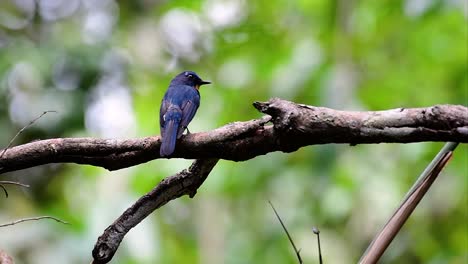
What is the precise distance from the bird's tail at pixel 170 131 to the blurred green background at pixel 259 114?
1114 mm

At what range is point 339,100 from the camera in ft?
13.7

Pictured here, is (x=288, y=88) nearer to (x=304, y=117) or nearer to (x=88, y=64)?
(x=88, y=64)

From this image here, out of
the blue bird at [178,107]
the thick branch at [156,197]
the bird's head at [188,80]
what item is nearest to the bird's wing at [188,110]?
the blue bird at [178,107]

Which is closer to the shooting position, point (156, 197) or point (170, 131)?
point (156, 197)

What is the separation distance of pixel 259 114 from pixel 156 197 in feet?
8.89

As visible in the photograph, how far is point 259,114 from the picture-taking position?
4742mm

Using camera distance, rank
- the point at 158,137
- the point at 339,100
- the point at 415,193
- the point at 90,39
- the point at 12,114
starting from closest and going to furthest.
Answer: the point at 415,193
the point at 158,137
the point at 339,100
the point at 12,114
the point at 90,39

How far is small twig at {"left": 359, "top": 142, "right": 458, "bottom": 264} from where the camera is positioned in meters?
1.74

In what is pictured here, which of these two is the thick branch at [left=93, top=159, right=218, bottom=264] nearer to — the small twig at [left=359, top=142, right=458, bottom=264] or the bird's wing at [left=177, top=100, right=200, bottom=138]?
the small twig at [left=359, top=142, right=458, bottom=264]

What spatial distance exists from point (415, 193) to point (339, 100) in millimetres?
2371

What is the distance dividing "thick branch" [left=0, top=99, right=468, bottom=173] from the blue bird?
0.15 metres

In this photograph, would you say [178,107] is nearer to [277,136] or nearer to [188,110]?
[188,110]

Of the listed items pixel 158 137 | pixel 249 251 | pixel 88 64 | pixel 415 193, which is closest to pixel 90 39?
pixel 88 64

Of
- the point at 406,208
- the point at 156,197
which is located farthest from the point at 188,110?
the point at 406,208
